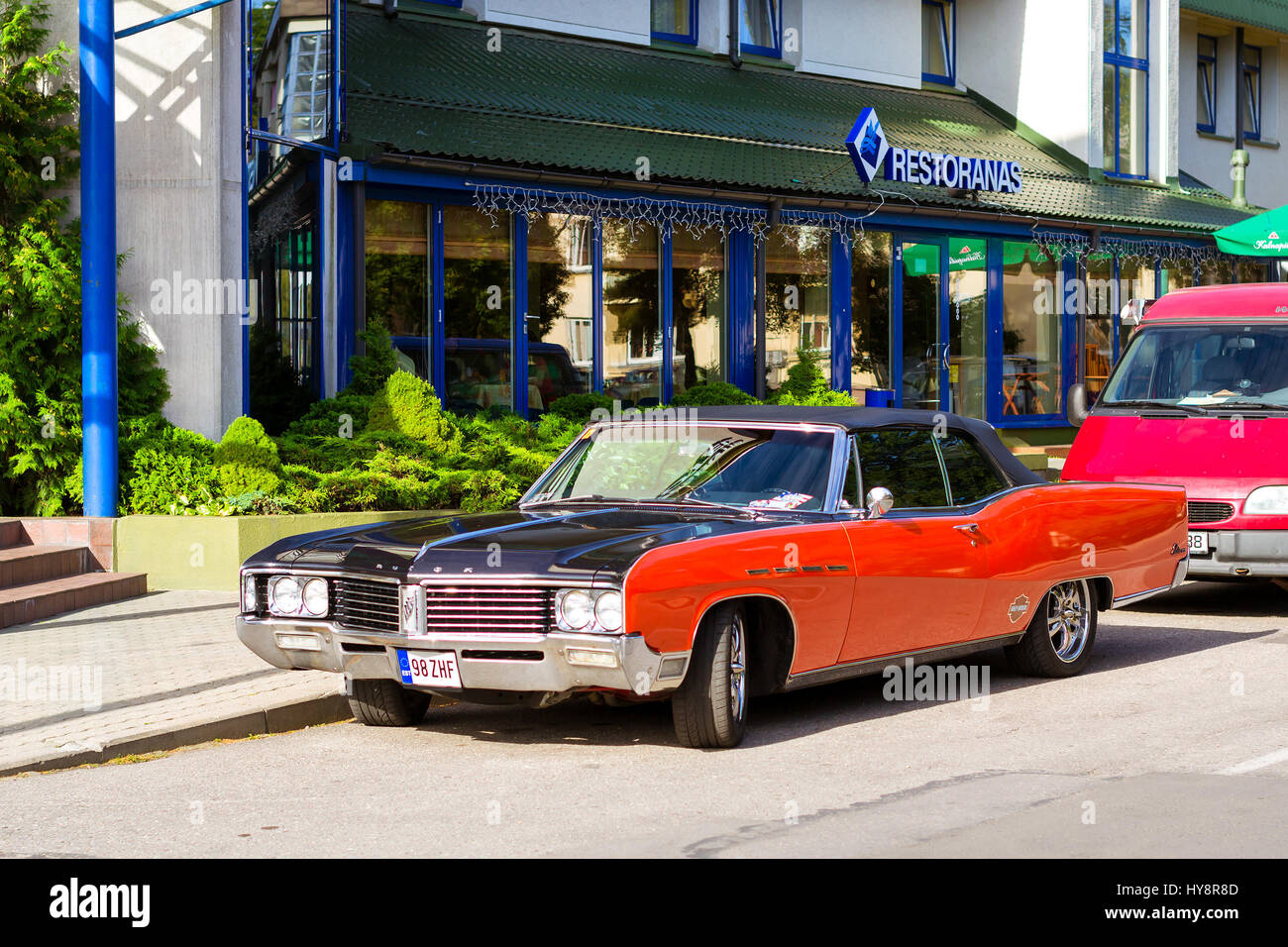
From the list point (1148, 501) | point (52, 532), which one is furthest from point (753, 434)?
point (52, 532)

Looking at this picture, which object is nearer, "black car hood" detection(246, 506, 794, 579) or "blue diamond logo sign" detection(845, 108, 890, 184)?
"black car hood" detection(246, 506, 794, 579)

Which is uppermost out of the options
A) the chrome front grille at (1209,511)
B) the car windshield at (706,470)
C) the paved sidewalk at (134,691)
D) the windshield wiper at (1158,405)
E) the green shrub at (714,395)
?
the green shrub at (714,395)

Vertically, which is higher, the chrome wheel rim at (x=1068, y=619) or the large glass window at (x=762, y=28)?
the large glass window at (x=762, y=28)

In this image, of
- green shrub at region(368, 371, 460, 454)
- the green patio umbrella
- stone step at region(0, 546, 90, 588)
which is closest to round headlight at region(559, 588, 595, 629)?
stone step at region(0, 546, 90, 588)

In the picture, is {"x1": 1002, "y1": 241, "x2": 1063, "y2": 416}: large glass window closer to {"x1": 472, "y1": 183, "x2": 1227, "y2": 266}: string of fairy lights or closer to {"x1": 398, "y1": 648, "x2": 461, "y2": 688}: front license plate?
{"x1": 472, "y1": 183, "x2": 1227, "y2": 266}: string of fairy lights

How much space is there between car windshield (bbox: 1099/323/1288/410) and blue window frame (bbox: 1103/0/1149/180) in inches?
536

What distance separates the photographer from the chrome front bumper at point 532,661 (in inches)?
254

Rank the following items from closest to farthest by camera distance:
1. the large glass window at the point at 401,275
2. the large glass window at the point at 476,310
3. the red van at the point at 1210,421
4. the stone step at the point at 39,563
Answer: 1. the stone step at the point at 39,563
2. the red van at the point at 1210,421
3. the large glass window at the point at 401,275
4. the large glass window at the point at 476,310

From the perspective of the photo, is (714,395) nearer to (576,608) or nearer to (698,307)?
(698,307)

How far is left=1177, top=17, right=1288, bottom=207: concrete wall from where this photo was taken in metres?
28.9

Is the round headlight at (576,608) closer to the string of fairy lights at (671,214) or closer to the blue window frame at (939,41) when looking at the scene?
the string of fairy lights at (671,214)

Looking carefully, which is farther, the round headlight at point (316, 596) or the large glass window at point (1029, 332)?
the large glass window at point (1029, 332)

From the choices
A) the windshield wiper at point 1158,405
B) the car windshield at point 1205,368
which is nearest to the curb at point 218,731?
the windshield wiper at point 1158,405

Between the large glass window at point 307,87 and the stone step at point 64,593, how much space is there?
523cm
